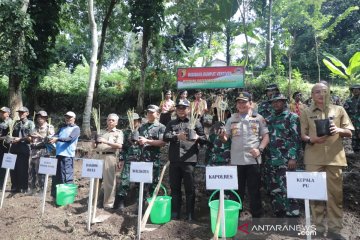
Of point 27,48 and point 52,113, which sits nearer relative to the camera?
point 27,48

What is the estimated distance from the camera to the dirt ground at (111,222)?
3.83 m

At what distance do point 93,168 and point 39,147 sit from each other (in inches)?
89.9

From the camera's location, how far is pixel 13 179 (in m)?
6.17

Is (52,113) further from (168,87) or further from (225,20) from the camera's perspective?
(225,20)

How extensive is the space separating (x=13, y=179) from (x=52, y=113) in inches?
314

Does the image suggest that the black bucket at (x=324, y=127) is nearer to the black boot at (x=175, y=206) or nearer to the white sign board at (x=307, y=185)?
the white sign board at (x=307, y=185)

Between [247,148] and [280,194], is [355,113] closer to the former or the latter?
[280,194]

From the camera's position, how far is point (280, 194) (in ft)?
13.2

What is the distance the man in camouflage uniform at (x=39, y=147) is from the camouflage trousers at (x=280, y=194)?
4024 millimetres

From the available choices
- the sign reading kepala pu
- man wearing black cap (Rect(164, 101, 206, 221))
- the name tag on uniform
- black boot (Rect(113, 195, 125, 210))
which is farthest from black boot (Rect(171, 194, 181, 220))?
the sign reading kepala pu

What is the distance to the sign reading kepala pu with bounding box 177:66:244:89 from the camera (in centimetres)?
932

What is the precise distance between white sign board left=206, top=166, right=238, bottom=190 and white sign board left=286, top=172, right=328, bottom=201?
1.93ft

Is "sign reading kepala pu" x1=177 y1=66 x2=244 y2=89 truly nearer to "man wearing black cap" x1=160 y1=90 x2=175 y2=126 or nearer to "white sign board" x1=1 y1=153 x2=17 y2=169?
"man wearing black cap" x1=160 y1=90 x2=175 y2=126

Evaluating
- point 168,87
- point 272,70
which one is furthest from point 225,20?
point 168,87
